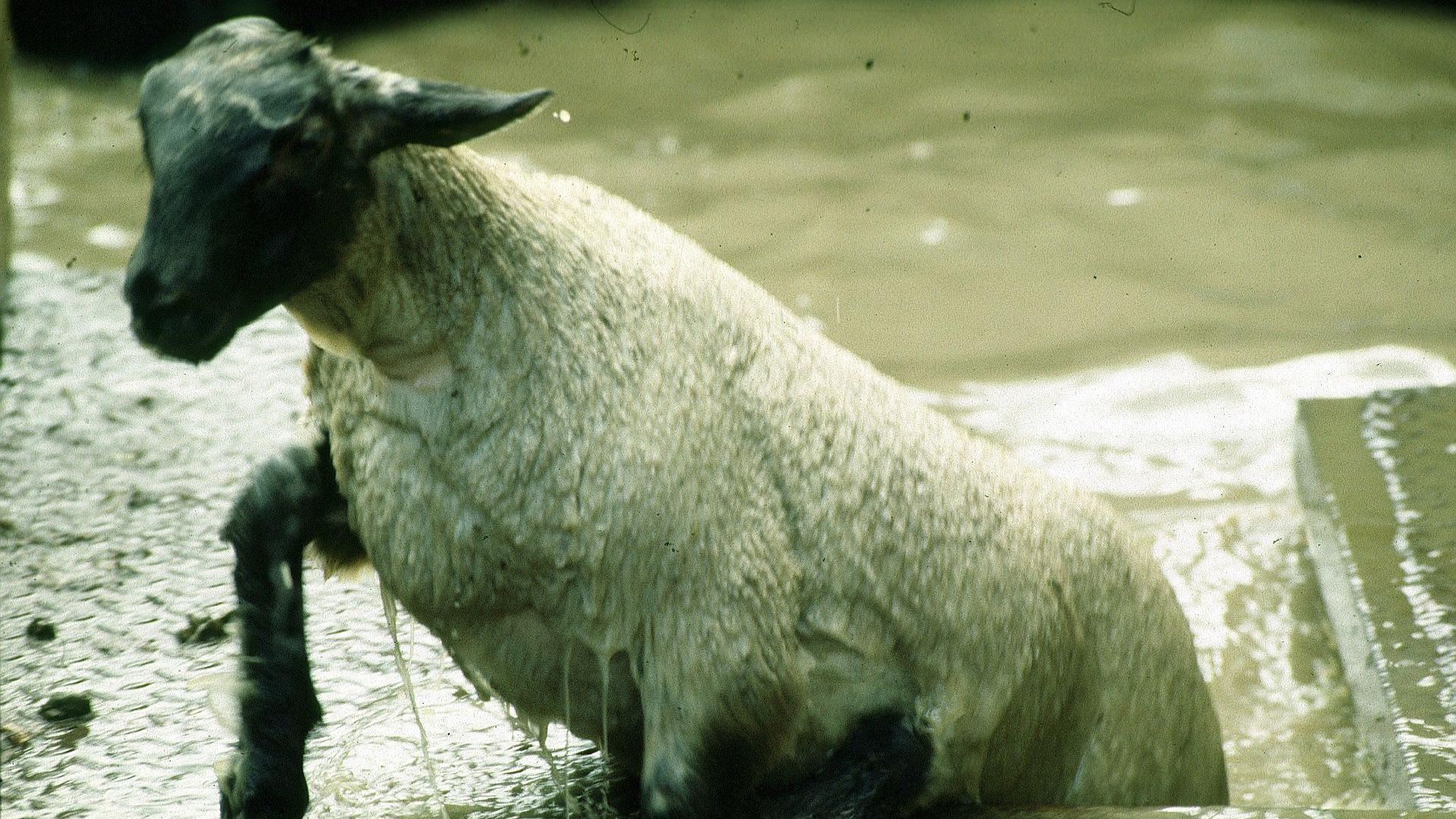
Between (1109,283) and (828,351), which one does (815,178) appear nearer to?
(1109,283)

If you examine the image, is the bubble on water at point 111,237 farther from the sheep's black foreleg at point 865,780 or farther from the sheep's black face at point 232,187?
the sheep's black foreleg at point 865,780

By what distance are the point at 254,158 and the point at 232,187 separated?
45mm

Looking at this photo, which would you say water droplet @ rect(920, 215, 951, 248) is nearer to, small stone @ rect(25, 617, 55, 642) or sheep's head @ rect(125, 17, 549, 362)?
small stone @ rect(25, 617, 55, 642)

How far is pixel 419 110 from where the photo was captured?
2045 mm

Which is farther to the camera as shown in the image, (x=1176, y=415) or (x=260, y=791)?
(x=1176, y=415)

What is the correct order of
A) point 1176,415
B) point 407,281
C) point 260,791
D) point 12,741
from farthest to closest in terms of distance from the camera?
point 1176,415, point 12,741, point 260,791, point 407,281

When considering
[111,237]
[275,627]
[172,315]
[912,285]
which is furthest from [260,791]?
[111,237]

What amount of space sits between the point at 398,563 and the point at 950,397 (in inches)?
139

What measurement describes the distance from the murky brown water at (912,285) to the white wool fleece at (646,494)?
2.17ft

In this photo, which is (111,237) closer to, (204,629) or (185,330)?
(204,629)

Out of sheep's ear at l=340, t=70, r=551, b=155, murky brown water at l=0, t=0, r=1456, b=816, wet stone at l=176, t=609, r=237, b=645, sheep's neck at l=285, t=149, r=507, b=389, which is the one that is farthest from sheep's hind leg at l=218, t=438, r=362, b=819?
wet stone at l=176, t=609, r=237, b=645

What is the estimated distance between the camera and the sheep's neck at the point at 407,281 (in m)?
2.20

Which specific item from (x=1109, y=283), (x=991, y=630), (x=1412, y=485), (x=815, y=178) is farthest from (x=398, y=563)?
(x=815, y=178)

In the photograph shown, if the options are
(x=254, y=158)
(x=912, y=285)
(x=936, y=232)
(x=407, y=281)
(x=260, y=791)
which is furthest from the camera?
(x=936, y=232)
